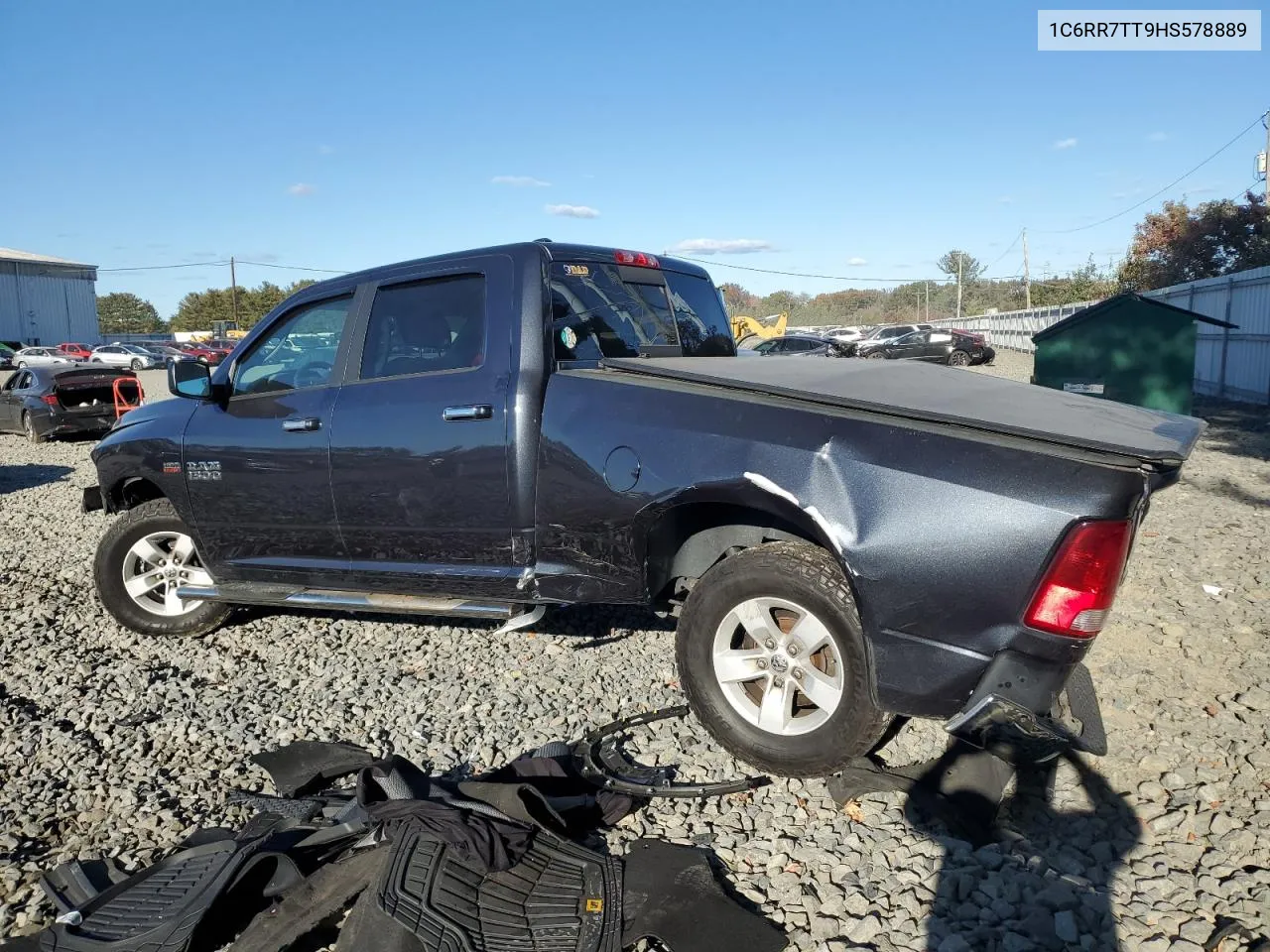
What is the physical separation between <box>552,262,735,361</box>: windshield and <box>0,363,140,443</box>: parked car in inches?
506

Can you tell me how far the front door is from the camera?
448cm

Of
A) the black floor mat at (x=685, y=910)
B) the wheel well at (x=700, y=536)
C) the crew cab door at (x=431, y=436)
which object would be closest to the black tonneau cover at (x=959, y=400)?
the wheel well at (x=700, y=536)

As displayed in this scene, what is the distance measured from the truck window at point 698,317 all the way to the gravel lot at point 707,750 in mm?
Answer: 1640

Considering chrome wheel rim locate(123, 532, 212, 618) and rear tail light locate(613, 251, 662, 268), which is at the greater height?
rear tail light locate(613, 251, 662, 268)

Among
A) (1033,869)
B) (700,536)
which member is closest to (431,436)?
(700,536)

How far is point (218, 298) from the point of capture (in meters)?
88.7

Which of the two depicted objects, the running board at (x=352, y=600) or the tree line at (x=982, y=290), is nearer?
the running board at (x=352, y=600)

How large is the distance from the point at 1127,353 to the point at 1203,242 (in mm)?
32509

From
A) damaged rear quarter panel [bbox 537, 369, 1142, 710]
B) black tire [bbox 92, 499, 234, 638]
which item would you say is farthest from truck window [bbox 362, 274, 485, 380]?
black tire [bbox 92, 499, 234, 638]

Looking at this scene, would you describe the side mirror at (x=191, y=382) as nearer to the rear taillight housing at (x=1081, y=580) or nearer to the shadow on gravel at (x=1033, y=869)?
the shadow on gravel at (x=1033, y=869)

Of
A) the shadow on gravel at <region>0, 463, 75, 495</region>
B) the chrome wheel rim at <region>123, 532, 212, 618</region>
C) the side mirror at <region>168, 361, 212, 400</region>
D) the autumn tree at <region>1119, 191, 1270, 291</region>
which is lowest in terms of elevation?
the shadow on gravel at <region>0, 463, 75, 495</region>

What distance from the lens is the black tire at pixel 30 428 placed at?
14.7 metres

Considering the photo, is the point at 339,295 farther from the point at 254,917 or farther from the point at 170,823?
the point at 254,917

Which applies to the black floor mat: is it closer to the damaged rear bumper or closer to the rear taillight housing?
the damaged rear bumper
